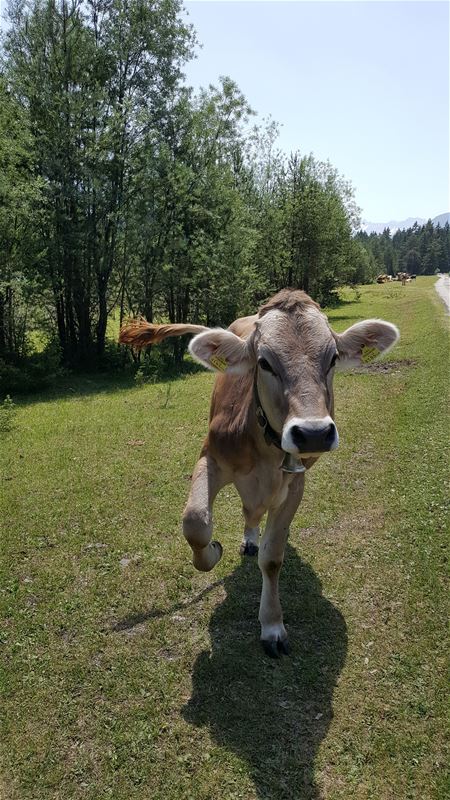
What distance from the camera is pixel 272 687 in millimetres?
4070

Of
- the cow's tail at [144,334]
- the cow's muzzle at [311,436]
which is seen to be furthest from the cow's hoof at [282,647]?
the cow's tail at [144,334]

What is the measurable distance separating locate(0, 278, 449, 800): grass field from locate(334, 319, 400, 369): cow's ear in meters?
2.53

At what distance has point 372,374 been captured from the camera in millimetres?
15562

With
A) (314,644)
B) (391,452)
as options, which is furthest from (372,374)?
(314,644)

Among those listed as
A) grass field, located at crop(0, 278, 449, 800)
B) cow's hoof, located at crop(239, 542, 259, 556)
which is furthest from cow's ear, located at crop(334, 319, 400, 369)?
cow's hoof, located at crop(239, 542, 259, 556)

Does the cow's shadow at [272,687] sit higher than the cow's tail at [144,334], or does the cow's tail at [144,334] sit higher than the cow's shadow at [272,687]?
the cow's tail at [144,334]

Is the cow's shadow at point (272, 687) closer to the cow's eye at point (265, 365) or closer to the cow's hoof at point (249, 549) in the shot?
the cow's hoof at point (249, 549)

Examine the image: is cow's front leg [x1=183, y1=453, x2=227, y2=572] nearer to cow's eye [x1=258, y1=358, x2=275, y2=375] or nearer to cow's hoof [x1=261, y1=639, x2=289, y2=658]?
cow's hoof [x1=261, y1=639, x2=289, y2=658]

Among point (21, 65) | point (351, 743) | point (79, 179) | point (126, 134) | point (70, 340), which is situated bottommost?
point (351, 743)

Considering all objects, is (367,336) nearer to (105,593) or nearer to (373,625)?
(373,625)

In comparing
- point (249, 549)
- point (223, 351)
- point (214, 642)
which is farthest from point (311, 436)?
point (249, 549)

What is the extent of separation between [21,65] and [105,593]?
17.4 metres

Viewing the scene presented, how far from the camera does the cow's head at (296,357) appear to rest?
312 cm

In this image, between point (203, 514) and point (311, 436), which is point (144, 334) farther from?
point (311, 436)
